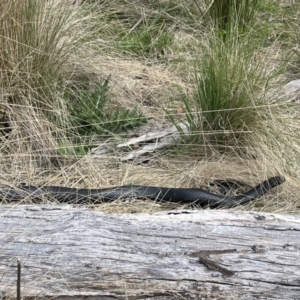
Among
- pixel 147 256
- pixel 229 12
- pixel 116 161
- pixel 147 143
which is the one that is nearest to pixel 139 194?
pixel 116 161

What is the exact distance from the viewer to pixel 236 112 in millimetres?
3338

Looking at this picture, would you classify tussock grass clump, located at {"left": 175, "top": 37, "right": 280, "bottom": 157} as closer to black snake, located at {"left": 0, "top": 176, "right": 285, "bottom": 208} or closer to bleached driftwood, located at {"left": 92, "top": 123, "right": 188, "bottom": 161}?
bleached driftwood, located at {"left": 92, "top": 123, "right": 188, "bottom": 161}

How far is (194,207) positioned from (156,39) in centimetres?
215

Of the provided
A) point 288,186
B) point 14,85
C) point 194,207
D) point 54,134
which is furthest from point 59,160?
point 288,186

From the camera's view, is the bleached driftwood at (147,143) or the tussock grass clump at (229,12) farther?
the tussock grass clump at (229,12)

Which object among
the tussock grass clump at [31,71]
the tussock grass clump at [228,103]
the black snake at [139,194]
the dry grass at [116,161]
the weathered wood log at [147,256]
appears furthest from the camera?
the tussock grass clump at [228,103]

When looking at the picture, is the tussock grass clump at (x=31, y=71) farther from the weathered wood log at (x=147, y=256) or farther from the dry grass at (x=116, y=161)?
the weathered wood log at (x=147, y=256)

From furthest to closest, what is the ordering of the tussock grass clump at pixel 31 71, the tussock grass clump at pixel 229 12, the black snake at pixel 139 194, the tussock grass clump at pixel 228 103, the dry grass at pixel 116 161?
the tussock grass clump at pixel 229 12 → the tussock grass clump at pixel 228 103 → the tussock grass clump at pixel 31 71 → the dry grass at pixel 116 161 → the black snake at pixel 139 194

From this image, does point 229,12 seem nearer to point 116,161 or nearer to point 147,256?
point 116,161

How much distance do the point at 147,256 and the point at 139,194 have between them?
770 mm

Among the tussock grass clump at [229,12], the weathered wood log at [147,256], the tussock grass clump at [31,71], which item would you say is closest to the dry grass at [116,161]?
the tussock grass clump at [31,71]

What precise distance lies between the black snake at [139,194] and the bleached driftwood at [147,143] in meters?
0.42

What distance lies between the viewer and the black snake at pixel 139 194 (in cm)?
280

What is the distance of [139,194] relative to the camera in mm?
2916
